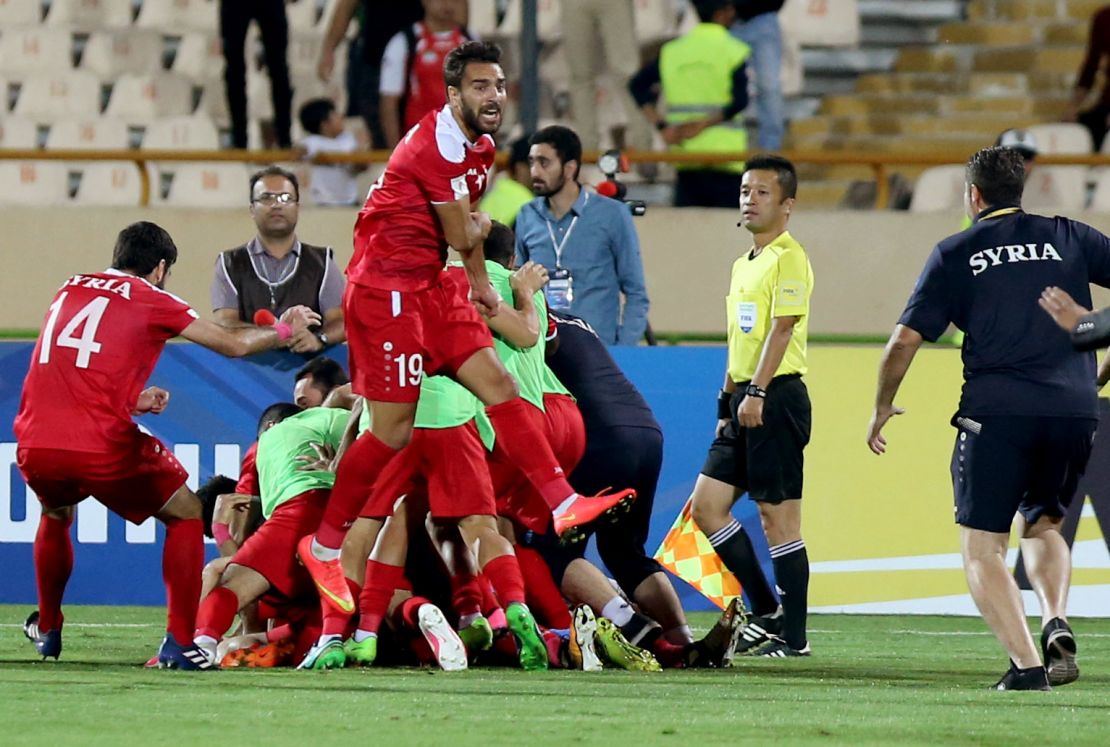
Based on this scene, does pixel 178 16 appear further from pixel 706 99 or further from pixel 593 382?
pixel 593 382

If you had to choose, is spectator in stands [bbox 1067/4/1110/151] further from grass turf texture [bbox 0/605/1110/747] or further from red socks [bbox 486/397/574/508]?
red socks [bbox 486/397/574/508]

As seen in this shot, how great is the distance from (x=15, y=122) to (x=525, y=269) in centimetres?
1026

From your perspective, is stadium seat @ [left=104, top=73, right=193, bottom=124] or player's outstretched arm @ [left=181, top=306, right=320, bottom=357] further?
stadium seat @ [left=104, top=73, right=193, bottom=124]

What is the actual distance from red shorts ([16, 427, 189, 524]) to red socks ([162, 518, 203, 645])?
0.17 metres

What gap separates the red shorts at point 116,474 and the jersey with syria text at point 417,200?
3.40ft

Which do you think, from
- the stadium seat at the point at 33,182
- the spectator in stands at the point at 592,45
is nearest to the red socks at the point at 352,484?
the spectator in stands at the point at 592,45

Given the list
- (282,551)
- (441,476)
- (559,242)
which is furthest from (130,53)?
(441,476)

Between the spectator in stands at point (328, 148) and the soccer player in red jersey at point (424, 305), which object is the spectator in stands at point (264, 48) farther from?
the soccer player in red jersey at point (424, 305)

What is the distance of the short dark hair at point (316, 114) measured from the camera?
15.4 meters

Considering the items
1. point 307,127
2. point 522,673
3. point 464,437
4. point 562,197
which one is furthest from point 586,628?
point 307,127

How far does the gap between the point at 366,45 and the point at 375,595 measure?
28.3 feet

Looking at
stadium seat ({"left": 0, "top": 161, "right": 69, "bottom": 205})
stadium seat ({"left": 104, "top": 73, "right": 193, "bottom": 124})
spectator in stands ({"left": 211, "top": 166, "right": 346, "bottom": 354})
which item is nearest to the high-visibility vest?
spectator in stands ({"left": 211, "top": 166, "right": 346, "bottom": 354})

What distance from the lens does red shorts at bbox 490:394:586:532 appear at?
27.8ft

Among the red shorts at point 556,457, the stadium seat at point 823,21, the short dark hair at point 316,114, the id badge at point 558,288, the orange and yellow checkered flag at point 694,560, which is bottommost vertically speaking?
the orange and yellow checkered flag at point 694,560
